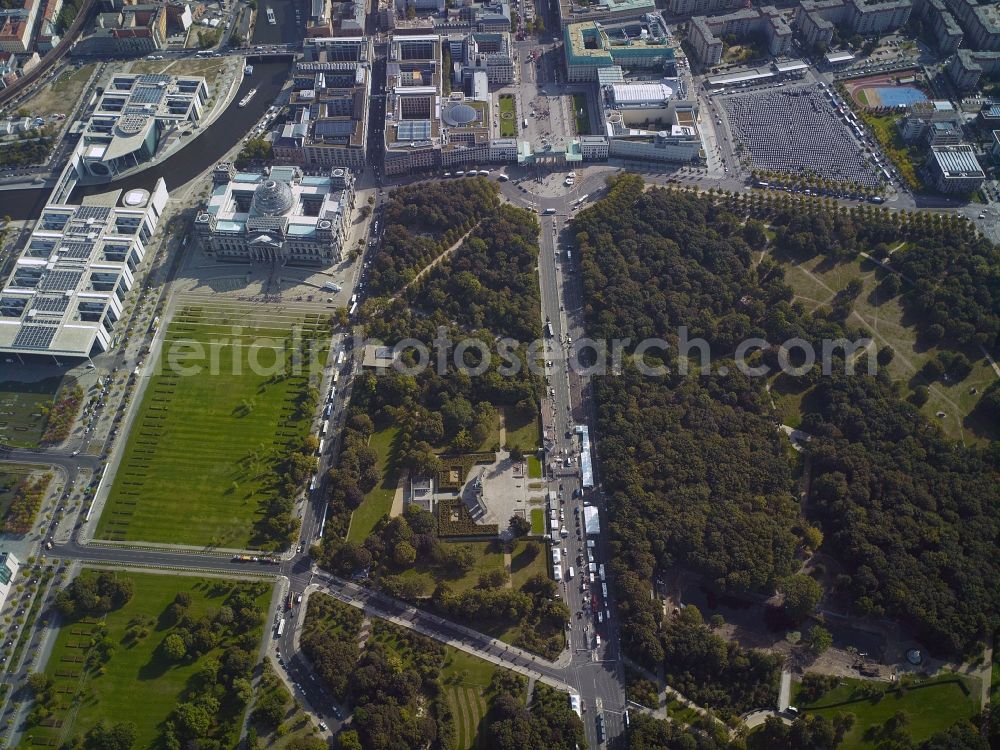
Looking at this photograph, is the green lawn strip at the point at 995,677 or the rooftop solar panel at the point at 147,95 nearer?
the green lawn strip at the point at 995,677

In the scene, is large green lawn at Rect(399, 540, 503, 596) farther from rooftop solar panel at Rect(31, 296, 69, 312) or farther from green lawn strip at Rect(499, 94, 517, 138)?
green lawn strip at Rect(499, 94, 517, 138)

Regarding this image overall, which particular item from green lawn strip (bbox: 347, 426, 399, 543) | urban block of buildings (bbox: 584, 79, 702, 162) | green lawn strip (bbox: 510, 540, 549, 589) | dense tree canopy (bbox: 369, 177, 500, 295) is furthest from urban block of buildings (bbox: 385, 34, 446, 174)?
green lawn strip (bbox: 510, 540, 549, 589)

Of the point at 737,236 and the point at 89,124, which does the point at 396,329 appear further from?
the point at 89,124

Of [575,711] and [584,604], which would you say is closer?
[575,711]

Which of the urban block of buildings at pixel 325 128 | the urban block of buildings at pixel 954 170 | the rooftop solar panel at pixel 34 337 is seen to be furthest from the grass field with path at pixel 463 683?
the urban block of buildings at pixel 954 170

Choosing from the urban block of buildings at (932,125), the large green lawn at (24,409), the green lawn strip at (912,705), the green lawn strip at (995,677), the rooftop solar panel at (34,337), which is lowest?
the green lawn strip at (912,705)

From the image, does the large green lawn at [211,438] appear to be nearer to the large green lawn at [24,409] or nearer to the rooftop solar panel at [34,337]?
the large green lawn at [24,409]

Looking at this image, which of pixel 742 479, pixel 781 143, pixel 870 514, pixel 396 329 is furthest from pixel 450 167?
pixel 870 514

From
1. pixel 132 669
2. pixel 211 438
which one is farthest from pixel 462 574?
pixel 211 438
